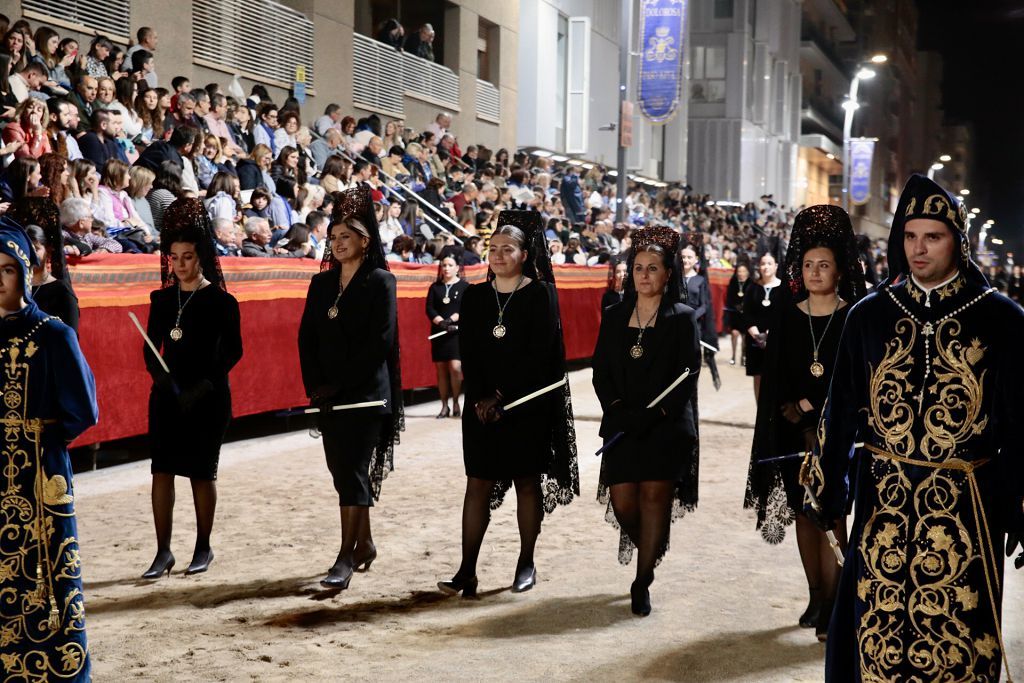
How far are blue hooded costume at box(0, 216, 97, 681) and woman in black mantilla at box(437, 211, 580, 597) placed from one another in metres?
2.51

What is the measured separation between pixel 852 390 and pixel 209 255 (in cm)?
390

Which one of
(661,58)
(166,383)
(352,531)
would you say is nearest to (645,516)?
(352,531)

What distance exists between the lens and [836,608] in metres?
4.30

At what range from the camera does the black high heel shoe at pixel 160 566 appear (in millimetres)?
6613

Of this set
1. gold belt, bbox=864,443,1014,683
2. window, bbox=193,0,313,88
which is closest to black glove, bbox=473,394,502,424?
gold belt, bbox=864,443,1014,683

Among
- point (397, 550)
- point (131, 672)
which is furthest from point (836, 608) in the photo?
point (397, 550)

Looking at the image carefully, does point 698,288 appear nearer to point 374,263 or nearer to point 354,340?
point 374,263

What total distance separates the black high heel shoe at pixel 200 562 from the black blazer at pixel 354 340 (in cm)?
105

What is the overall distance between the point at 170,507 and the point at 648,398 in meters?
2.63

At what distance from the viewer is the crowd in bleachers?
11258 millimetres

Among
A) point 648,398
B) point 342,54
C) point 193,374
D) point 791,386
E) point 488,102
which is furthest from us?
point 488,102

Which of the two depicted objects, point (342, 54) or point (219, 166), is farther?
point (342, 54)

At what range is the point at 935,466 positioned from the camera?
159 inches

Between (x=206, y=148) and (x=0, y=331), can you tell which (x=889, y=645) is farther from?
(x=206, y=148)
